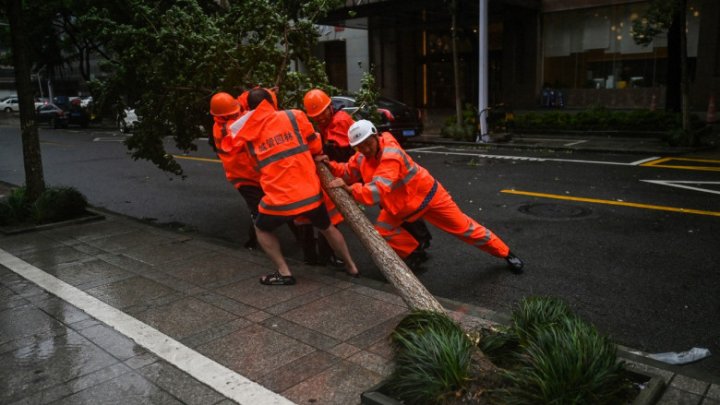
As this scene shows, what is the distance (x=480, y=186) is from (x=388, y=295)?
226 inches

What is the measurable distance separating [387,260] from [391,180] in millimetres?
934

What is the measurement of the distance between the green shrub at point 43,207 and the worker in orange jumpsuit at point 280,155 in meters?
4.27

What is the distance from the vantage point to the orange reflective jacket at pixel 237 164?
564 centimetres

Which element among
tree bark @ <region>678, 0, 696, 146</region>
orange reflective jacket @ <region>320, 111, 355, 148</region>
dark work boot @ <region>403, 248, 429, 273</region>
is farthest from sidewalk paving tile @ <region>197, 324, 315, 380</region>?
tree bark @ <region>678, 0, 696, 146</region>

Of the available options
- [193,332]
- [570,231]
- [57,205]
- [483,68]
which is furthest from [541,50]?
[193,332]

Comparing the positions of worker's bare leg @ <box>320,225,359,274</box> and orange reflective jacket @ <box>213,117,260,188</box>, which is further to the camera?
orange reflective jacket @ <box>213,117,260,188</box>

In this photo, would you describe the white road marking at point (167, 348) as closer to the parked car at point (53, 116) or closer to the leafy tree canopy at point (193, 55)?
the leafy tree canopy at point (193, 55)

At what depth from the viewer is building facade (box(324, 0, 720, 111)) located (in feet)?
65.2

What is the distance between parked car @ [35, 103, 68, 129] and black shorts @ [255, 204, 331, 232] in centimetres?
3213

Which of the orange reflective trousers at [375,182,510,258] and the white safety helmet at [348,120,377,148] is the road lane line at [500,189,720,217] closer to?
the orange reflective trousers at [375,182,510,258]

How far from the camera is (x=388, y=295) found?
4816mm

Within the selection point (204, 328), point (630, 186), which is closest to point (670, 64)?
point (630, 186)

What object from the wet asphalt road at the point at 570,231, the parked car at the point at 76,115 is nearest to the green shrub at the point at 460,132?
the wet asphalt road at the point at 570,231

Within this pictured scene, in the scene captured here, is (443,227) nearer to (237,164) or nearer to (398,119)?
(237,164)
